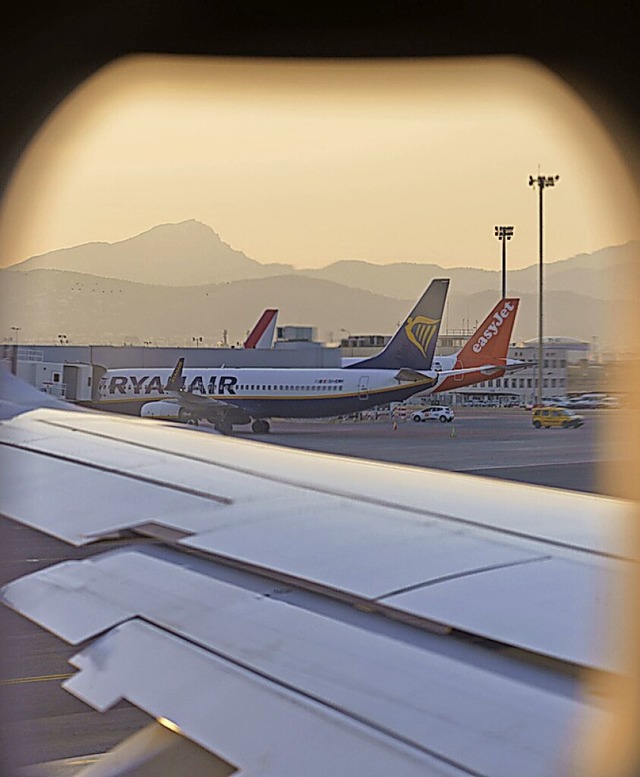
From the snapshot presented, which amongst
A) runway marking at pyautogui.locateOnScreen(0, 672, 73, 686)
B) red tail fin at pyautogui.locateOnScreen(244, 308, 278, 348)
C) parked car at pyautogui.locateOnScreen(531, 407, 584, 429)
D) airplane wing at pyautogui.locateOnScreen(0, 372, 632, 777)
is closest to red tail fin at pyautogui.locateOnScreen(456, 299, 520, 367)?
parked car at pyautogui.locateOnScreen(531, 407, 584, 429)

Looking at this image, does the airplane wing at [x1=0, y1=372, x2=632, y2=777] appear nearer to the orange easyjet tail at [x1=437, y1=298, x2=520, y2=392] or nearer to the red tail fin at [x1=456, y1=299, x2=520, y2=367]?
the orange easyjet tail at [x1=437, y1=298, x2=520, y2=392]

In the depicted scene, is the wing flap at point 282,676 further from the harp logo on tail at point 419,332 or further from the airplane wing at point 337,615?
the harp logo on tail at point 419,332

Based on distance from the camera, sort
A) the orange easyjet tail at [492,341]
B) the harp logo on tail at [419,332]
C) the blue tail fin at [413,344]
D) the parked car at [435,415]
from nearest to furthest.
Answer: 1. the blue tail fin at [413,344]
2. the harp logo on tail at [419,332]
3. the parked car at [435,415]
4. the orange easyjet tail at [492,341]

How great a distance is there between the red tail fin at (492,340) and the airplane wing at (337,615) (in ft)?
71.3

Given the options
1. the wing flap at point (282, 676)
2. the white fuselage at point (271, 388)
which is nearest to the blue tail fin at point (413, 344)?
the white fuselage at point (271, 388)

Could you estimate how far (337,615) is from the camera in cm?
110

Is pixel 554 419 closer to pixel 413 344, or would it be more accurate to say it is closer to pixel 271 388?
pixel 413 344

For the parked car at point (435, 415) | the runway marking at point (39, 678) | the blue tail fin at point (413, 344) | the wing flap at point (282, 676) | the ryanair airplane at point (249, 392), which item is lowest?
the parked car at point (435, 415)

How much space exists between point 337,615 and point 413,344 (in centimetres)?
1899

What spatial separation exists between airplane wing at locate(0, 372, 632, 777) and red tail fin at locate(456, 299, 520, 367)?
71.3 ft

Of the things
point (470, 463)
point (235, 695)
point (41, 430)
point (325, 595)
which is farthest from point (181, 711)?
point (470, 463)

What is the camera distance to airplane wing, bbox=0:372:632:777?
2.93 feet

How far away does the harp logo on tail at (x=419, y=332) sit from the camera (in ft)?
65.5

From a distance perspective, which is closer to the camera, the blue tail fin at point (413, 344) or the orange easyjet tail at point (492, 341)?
the blue tail fin at point (413, 344)
